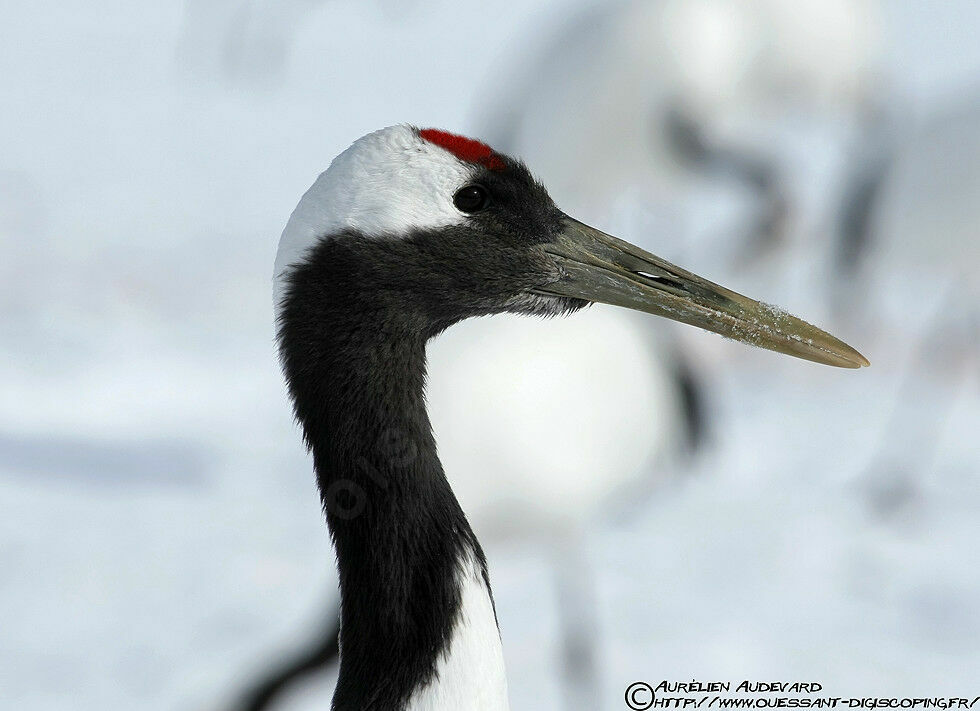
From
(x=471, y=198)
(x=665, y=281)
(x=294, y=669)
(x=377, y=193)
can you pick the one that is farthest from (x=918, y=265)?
(x=377, y=193)

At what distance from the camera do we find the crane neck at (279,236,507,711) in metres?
1.77

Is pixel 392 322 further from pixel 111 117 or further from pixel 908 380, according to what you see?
pixel 111 117

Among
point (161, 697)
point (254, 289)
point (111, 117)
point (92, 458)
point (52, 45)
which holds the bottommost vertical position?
point (161, 697)

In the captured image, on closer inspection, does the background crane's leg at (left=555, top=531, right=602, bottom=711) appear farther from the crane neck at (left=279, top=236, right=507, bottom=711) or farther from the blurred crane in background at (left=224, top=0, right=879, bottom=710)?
the crane neck at (left=279, top=236, right=507, bottom=711)

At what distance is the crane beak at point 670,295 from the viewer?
1.97m

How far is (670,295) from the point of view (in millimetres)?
2021

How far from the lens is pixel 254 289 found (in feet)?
21.3

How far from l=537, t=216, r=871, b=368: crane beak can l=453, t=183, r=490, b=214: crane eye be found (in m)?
0.13

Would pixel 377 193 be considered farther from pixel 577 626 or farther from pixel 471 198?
pixel 577 626

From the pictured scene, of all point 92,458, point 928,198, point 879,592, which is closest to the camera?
point 879,592

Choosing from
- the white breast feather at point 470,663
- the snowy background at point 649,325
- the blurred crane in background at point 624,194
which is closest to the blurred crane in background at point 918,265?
the snowy background at point 649,325

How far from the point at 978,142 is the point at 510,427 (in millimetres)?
2533

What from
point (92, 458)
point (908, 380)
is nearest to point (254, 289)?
point (92, 458)

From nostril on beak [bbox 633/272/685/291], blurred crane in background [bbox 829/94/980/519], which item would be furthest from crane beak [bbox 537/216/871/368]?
blurred crane in background [bbox 829/94/980/519]
